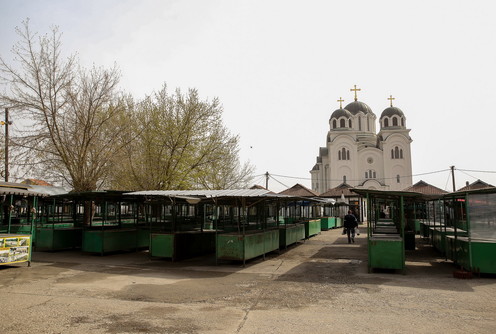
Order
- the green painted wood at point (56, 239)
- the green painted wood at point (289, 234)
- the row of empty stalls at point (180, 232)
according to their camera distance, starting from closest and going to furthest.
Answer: the row of empty stalls at point (180, 232), the green painted wood at point (56, 239), the green painted wood at point (289, 234)

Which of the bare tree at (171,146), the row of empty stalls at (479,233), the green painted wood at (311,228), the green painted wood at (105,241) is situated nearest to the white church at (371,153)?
the green painted wood at (311,228)

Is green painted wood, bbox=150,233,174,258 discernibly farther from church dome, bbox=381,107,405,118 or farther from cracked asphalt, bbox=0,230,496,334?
church dome, bbox=381,107,405,118

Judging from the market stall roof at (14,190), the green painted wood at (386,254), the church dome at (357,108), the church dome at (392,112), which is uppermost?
the church dome at (357,108)

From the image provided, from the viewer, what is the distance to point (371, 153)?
64.4 m

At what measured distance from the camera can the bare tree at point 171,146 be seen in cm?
2266

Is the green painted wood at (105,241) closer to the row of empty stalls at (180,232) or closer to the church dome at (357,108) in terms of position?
the row of empty stalls at (180,232)

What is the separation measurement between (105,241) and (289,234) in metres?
8.58

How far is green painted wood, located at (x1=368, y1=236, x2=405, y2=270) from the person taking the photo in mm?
11211

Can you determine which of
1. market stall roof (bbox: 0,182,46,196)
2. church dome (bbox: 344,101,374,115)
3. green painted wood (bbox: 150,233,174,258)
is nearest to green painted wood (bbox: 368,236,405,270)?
green painted wood (bbox: 150,233,174,258)

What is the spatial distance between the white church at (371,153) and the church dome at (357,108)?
177 cm

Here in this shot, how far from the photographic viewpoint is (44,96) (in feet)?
65.7

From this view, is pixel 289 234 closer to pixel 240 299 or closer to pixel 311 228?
pixel 311 228

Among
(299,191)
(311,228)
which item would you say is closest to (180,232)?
(311,228)

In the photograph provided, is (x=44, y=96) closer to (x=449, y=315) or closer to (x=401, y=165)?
(x=449, y=315)
